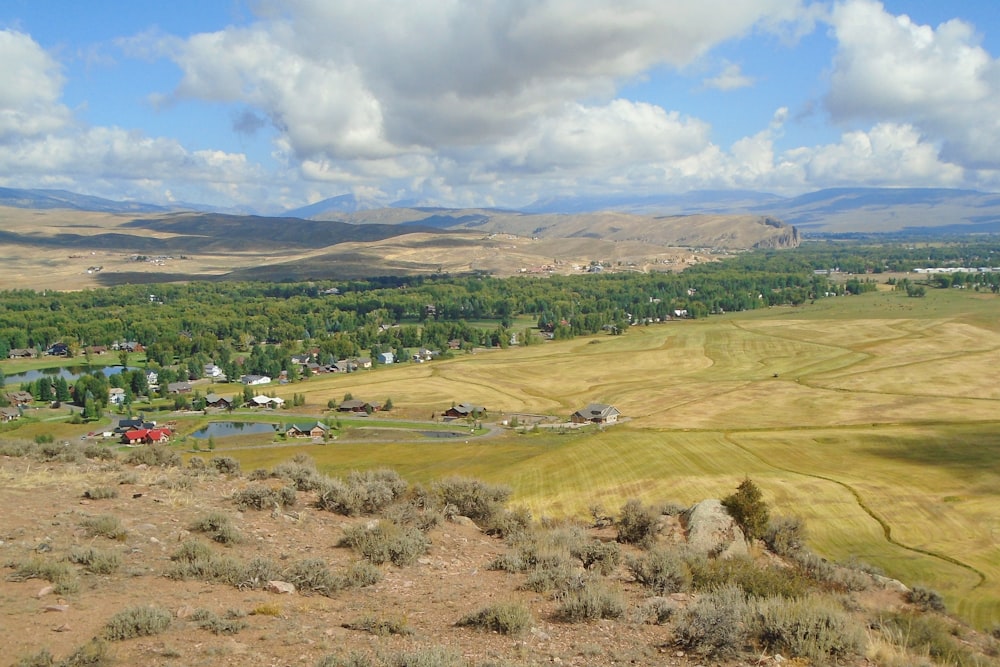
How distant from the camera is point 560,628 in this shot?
12195 millimetres

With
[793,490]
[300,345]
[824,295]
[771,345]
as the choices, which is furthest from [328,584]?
[824,295]

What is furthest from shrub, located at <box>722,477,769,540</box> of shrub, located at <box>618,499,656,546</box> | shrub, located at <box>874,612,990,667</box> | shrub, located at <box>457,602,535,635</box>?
shrub, located at <box>457,602,535,635</box>

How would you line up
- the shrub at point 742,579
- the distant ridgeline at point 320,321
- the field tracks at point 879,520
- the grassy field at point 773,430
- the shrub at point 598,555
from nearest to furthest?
1. the shrub at point 742,579
2. the shrub at point 598,555
3. the field tracks at point 879,520
4. the grassy field at point 773,430
5. the distant ridgeline at point 320,321

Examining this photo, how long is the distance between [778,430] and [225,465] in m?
51.7

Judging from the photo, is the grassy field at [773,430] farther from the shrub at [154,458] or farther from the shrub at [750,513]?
the shrub at [154,458]

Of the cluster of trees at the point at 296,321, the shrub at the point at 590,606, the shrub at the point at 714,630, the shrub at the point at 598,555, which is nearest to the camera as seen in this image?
the shrub at the point at 714,630

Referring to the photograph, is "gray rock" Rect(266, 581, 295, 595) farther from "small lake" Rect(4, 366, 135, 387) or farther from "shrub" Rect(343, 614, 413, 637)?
"small lake" Rect(4, 366, 135, 387)

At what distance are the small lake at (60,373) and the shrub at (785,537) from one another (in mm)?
115538

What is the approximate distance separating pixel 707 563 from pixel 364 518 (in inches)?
395

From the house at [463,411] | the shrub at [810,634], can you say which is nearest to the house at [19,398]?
the house at [463,411]

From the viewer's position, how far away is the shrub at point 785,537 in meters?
21.6

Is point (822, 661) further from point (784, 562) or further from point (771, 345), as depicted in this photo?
point (771, 345)

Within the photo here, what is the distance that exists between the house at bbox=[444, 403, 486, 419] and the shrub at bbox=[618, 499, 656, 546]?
60305 millimetres

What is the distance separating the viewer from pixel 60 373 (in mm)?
118625
